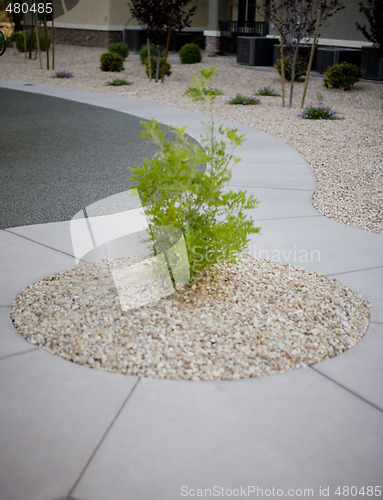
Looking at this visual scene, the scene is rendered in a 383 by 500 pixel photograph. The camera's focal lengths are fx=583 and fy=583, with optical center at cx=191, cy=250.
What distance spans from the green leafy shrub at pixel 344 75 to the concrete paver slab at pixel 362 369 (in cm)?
1410

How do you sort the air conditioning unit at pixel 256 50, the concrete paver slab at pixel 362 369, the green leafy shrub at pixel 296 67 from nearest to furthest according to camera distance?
the concrete paver slab at pixel 362 369
the green leafy shrub at pixel 296 67
the air conditioning unit at pixel 256 50

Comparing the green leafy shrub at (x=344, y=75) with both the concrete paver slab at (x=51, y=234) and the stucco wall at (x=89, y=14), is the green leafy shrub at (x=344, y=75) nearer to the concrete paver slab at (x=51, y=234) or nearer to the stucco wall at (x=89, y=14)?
the concrete paver slab at (x=51, y=234)

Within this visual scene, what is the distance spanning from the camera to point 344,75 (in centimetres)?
1641

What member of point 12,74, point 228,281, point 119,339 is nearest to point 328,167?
point 228,281

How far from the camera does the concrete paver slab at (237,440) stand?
98.9 inches

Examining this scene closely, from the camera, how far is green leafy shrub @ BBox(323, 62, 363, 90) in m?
16.3

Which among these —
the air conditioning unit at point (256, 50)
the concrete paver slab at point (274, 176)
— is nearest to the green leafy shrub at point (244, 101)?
the concrete paver slab at point (274, 176)

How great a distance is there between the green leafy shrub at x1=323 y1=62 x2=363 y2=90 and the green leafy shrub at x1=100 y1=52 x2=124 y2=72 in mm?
7629

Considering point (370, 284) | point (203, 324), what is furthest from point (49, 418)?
point (370, 284)

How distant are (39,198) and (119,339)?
368 cm

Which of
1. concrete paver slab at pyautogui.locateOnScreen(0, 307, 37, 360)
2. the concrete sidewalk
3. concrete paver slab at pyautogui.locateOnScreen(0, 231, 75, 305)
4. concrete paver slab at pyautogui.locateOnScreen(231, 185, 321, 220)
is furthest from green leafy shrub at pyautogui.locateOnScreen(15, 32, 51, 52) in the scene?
the concrete sidewalk

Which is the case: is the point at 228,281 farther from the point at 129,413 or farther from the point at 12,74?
the point at 12,74

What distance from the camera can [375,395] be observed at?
316cm

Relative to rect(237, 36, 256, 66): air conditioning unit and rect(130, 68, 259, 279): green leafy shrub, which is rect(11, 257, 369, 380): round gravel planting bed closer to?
rect(130, 68, 259, 279): green leafy shrub
